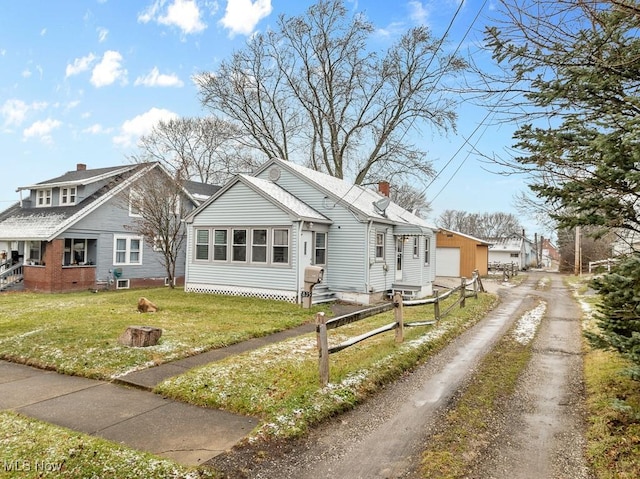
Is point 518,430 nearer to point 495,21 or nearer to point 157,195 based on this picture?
point 495,21

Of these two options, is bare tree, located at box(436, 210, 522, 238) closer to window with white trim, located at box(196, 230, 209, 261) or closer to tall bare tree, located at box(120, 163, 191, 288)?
tall bare tree, located at box(120, 163, 191, 288)

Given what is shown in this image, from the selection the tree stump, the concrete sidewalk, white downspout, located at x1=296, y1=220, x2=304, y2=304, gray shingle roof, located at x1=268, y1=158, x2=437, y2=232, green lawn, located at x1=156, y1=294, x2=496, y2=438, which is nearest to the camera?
the concrete sidewalk

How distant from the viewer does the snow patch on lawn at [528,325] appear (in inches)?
398

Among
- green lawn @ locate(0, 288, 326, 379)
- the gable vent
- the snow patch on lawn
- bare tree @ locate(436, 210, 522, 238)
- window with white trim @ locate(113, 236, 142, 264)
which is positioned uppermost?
bare tree @ locate(436, 210, 522, 238)

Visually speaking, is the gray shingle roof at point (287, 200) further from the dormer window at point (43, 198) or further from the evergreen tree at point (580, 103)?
the dormer window at point (43, 198)

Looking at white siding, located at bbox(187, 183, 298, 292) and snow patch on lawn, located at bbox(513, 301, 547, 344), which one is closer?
snow patch on lawn, located at bbox(513, 301, 547, 344)

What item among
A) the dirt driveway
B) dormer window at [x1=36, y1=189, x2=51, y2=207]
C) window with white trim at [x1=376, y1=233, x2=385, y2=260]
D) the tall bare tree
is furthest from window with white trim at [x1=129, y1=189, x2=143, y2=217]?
the dirt driveway

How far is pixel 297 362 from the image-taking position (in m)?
7.10

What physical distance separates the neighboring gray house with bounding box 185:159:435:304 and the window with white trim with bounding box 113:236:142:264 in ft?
26.2

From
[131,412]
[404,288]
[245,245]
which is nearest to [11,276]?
[245,245]

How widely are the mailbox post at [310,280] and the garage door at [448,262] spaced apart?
2181 centimetres

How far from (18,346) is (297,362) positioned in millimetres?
5737

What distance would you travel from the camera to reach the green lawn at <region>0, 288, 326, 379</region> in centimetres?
723

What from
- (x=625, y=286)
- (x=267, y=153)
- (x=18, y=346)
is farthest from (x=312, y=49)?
(x=625, y=286)
